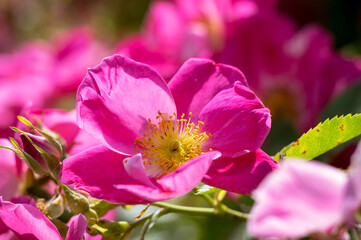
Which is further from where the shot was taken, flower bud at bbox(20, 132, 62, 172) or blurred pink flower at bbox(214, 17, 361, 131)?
blurred pink flower at bbox(214, 17, 361, 131)

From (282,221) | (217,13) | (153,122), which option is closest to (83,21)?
(217,13)

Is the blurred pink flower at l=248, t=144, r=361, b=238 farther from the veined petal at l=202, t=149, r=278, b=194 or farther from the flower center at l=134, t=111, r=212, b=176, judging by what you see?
the flower center at l=134, t=111, r=212, b=176

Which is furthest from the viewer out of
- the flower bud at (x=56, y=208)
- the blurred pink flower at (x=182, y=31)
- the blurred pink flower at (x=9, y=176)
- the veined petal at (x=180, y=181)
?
the blurred pink flower at (x=182, y=31)

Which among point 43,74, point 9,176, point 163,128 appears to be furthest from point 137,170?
point 43,74

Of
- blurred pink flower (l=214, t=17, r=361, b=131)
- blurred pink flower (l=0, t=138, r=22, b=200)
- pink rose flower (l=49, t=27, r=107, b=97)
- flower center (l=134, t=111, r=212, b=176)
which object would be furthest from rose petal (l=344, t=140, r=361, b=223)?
pink rose flower (l=49, t=27, r=107, b=97)

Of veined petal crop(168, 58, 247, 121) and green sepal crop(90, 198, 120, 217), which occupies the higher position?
veined petal crop(168, 58, 247, 121)

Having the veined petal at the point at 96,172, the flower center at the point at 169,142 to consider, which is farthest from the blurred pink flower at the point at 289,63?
the veined petal at the point at 96,172

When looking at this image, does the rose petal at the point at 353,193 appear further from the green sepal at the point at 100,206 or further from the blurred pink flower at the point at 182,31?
the blurred pink flower at the point at 182,31

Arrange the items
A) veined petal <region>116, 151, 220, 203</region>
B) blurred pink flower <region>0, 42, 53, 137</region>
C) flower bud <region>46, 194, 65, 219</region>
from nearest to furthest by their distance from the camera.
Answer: veined petal <region>116, 151, 220, 203</region>, flower bud <region>46, 194, 65, 219</region>, blurred pink flower <region>0, 42, 53, 137</region>
